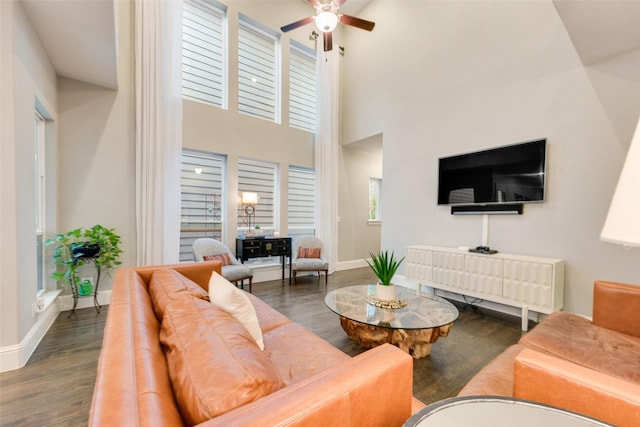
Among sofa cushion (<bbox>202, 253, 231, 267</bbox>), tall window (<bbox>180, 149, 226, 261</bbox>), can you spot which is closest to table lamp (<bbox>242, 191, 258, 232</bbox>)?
tall window (<bbox>180, 149, 226, 261</bbox>)

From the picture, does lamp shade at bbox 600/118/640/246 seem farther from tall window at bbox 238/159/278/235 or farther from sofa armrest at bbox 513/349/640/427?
tall window at bbox 238/159/278/235

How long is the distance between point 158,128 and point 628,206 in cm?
433

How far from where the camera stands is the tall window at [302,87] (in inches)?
210

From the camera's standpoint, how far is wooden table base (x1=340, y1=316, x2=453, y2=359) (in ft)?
6.89

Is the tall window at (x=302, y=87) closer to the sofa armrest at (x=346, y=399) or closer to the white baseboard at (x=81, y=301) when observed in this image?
the white baseboard at (x=81, y=301)

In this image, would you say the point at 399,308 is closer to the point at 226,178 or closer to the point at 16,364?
the point at 16,364

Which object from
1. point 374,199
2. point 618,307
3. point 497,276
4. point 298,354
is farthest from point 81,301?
point 374,199

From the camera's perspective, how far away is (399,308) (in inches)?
86.8

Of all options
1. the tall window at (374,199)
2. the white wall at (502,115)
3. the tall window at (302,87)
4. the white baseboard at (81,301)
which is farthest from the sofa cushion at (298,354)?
the tall window at (374,199)

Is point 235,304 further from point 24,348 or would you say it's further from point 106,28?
point 106,28

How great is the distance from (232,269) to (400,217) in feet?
9.19

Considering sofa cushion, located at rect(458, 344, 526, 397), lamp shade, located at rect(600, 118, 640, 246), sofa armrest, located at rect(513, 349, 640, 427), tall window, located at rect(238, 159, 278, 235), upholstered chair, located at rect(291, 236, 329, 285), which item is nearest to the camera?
lamp shade, located at rect(600, 118, 640, 246)

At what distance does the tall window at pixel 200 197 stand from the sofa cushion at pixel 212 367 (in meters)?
3.42

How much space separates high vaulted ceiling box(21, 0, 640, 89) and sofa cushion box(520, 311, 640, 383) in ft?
7.38
